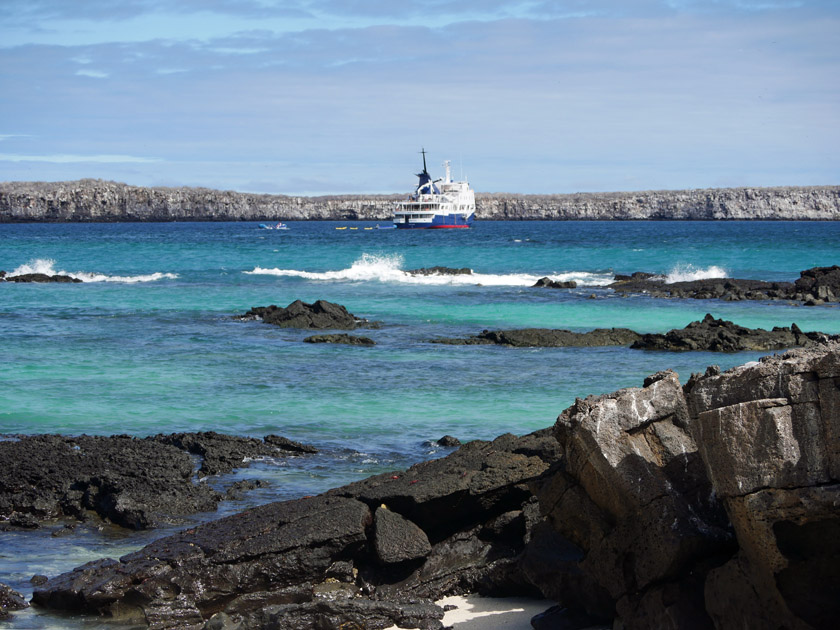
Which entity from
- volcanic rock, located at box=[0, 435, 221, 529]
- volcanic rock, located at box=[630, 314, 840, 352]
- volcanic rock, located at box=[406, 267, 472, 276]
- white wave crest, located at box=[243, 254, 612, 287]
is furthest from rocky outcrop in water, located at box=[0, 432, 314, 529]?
volcanic rock, located at box=[406, 267, 472, 276]

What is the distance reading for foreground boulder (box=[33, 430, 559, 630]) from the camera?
611cm

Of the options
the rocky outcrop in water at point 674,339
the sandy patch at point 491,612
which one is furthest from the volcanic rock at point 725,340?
the sandy patch at point 491,612

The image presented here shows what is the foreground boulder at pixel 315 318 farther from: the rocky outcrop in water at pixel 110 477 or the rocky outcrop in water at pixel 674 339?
the rocky outcrop in water at pixel 110 477

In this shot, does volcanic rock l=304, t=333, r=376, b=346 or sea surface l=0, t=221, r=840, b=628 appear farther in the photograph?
volcanic rock l=304, t=333, r=376, b=346

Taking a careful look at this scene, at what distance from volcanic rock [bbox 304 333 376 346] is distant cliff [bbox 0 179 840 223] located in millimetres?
138538

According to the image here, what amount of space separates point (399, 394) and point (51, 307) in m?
16.9

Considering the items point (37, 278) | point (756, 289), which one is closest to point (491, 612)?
point (756, 289)

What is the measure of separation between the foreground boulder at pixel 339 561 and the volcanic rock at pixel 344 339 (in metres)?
12.5

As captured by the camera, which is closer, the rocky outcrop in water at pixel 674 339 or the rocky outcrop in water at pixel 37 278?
the rocky outcrop in water at pixel 674 339

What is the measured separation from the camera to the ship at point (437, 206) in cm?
9731

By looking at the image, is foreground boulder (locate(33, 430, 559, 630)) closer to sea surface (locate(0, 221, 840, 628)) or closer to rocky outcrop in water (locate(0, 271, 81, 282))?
sea surface (locate(0, 221, 840, 628))

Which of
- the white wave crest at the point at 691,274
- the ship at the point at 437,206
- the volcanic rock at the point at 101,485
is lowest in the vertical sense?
the volcanic rock at the point at 101,485

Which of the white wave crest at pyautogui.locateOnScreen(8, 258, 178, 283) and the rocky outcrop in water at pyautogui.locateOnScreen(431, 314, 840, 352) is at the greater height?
the white wave crest at pyautogui.locateOnScreen(8, 258, 178, 283)

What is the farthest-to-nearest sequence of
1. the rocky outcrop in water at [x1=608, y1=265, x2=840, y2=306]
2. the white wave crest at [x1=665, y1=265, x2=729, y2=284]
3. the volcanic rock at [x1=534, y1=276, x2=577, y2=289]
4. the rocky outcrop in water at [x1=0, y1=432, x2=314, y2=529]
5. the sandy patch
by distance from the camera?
1. the white wave crest at [x1=665, y1=265, x2=729, y2=284]
2. the volcanic rock at [x1=534, y1=276, x2=577, y2=289]
3. the rocky outcrop in water at [x1=608, y1=265, x2=840, y2=306]
4. the rocky outcrop in water at [x1=0, y1=432, x2=314, y2=529]
5. the sandy patch
